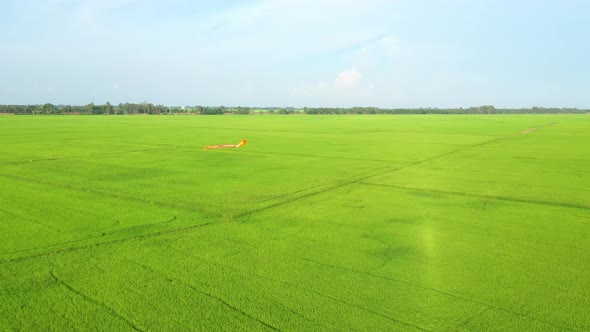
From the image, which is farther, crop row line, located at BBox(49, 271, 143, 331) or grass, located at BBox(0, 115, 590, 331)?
grass, located at BBox(0, 115, 590, 331)

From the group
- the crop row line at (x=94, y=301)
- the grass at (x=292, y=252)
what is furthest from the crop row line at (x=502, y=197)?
the crop row line at (x=94, y=301)

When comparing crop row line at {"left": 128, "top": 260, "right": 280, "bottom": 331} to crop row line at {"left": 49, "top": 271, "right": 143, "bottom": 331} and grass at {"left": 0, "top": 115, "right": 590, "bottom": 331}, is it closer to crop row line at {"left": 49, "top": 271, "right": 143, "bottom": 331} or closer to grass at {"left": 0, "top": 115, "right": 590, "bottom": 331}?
grass at {"left": 0, "top": 115, "right": 590, "bottom": 331}

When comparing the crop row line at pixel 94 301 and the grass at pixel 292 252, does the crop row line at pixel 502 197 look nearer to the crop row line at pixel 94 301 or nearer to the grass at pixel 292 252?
the grass at pixel 292 252

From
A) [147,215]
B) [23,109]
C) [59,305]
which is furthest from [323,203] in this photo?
[23,109]

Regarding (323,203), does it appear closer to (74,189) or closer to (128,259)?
(128,259)

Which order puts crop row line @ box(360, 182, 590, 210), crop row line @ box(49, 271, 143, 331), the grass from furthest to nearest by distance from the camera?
crop row line @ box(360, 182, 590, 210), the grass, crop row line @ box(49, 271, 143, 331)

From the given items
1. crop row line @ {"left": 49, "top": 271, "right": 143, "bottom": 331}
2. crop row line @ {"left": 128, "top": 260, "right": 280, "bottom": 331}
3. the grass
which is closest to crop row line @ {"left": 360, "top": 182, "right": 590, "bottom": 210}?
the grass

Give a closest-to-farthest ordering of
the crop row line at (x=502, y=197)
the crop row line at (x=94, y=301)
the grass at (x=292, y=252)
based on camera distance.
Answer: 1. the crop row line at (x=94, y=301)
2. the grass at (x=292, y=252)
3. the crop row line at (x=502, y=197)

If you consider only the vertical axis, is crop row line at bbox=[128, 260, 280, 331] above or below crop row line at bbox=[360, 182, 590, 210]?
above

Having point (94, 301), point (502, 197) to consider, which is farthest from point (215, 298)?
point (502, 197)
